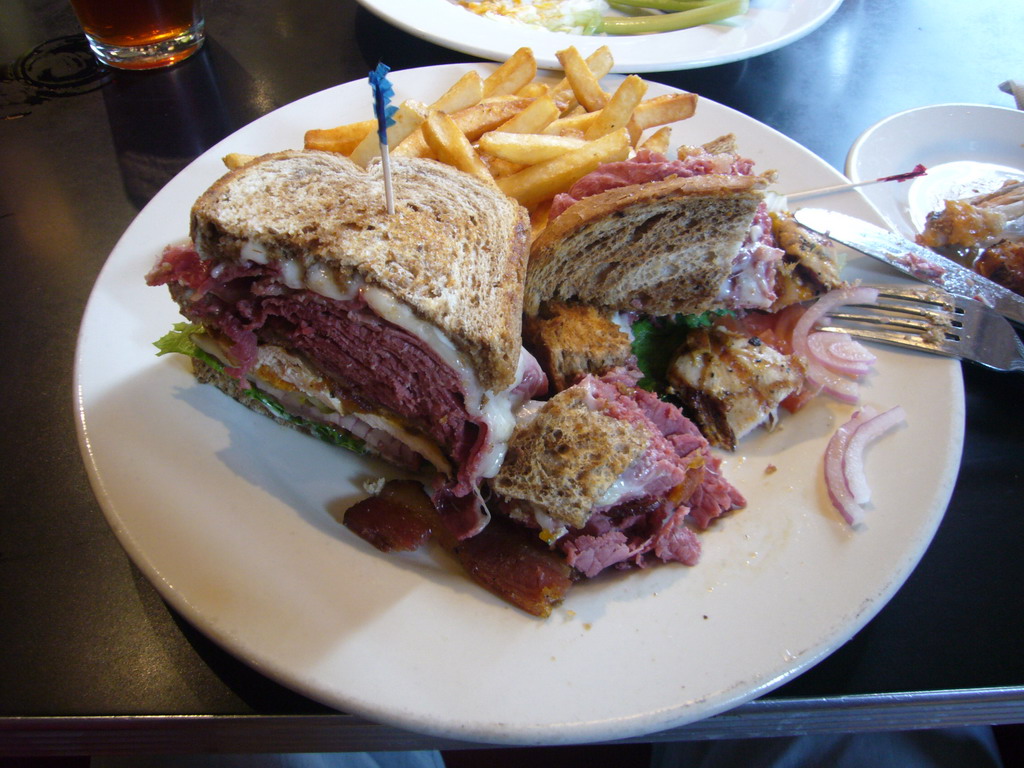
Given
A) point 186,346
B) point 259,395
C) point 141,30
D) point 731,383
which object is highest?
point 141,30

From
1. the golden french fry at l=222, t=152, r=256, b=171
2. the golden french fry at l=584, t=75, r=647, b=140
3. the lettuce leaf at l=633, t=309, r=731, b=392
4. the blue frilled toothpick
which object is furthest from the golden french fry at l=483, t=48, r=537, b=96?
the blue frilled toothpick

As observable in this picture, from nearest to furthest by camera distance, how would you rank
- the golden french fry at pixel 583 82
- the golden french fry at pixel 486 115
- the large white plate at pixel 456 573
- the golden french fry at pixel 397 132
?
1. the large white plate at pixel 456 573
2. the golden french fry at pixel 397 132
3. the golden french fry at pixel 486 115
4. the golden french fry at pixel 583 82

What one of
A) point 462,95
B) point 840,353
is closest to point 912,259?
point 840,353

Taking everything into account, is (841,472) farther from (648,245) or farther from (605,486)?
(648,245)

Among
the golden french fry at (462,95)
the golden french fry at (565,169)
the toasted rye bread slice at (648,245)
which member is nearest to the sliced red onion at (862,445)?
the toasted rye bread slice at (648,245)

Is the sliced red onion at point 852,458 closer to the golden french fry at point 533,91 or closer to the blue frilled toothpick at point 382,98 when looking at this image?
the blue frilled toothpick at point 382,98

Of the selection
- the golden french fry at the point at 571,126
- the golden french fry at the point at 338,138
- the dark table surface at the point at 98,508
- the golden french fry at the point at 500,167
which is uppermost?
the golden french fry at the point at 338,138

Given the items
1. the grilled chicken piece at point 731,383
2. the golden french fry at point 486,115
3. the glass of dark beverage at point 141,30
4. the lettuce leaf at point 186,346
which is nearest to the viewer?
the lettuce leaf at point 186,346

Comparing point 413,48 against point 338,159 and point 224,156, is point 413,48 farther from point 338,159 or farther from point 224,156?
point 338,159
